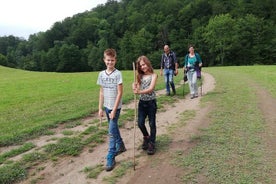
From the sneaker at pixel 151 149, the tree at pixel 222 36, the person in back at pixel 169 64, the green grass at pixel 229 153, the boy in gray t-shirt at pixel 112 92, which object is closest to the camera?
the green grass at pixel 229 153

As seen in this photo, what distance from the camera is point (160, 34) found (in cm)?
8962

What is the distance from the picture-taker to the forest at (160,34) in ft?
231

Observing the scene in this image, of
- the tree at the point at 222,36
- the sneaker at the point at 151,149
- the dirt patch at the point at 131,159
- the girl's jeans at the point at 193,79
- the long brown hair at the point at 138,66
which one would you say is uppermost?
the tree at the point at 222,36

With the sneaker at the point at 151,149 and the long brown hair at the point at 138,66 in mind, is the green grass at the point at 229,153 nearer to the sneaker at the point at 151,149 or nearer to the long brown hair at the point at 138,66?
the sneaker at the point at 151,149

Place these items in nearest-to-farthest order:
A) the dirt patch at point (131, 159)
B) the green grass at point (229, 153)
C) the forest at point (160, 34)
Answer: the green grass at point (229, 153)
the dirt patch at point (131, 159)
the forest at point (160, 34)

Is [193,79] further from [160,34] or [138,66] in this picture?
[160,34]

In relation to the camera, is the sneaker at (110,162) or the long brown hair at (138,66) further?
the long brown hair at (138,66)

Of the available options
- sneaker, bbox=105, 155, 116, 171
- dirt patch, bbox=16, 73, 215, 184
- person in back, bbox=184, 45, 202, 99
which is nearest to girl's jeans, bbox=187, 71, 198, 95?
person in back, bbox=184, 45, 202, 99

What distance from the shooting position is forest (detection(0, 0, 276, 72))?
70312 mm

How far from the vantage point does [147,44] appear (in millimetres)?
88625

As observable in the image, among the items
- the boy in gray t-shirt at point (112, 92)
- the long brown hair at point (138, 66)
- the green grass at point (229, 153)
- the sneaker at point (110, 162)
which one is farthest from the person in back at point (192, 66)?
the sneaker at point (110, 162)

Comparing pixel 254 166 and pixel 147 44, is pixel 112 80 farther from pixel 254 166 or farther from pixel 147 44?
pixel 147 44

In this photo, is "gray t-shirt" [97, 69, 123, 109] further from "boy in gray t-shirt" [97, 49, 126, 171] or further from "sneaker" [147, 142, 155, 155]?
"sneaker" [147, 142, 155, 155]

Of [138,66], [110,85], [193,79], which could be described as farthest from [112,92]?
[193,79]
